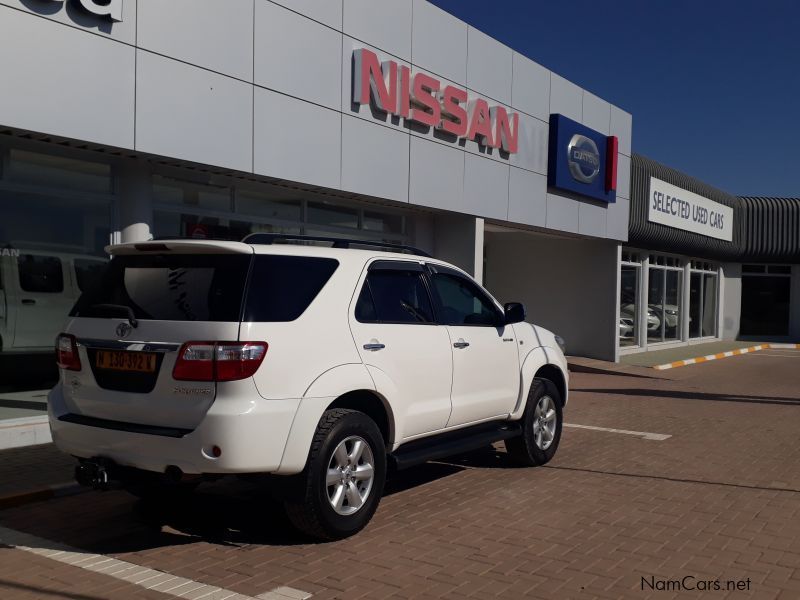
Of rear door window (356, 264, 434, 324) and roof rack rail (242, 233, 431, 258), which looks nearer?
roof rack rail (242, 233, 431, 258)

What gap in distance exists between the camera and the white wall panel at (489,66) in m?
13.7

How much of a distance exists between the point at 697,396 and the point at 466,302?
820 cm

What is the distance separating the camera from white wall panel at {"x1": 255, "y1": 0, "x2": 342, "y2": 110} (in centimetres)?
977

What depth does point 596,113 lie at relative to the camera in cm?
1819

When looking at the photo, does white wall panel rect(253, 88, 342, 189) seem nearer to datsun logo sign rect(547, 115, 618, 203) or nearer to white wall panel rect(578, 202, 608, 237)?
datsun logo sign rect(547, 115, 618, 203)

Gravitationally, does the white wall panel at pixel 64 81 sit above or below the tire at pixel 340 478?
above

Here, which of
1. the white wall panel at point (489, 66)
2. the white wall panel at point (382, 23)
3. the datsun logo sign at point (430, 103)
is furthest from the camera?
the white wall panel at point (489, 66)

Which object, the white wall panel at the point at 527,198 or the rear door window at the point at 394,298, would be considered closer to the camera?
the rear door window at the point at 394,298

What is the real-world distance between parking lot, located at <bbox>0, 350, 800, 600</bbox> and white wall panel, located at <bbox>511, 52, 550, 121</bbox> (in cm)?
852

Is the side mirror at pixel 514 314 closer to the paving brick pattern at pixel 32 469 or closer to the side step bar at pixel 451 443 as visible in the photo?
the side step bar at pixel 451 443

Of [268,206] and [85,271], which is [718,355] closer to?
[268,206]

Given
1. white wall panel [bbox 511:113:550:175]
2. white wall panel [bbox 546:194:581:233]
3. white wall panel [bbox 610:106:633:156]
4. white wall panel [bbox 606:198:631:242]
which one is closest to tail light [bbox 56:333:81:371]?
white wall panel [bbox 511:113:550:175]

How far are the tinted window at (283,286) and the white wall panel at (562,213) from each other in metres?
11.7

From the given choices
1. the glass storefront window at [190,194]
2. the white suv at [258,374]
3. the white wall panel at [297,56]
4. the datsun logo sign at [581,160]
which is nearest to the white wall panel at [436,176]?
the white wall panel at [297,56]
